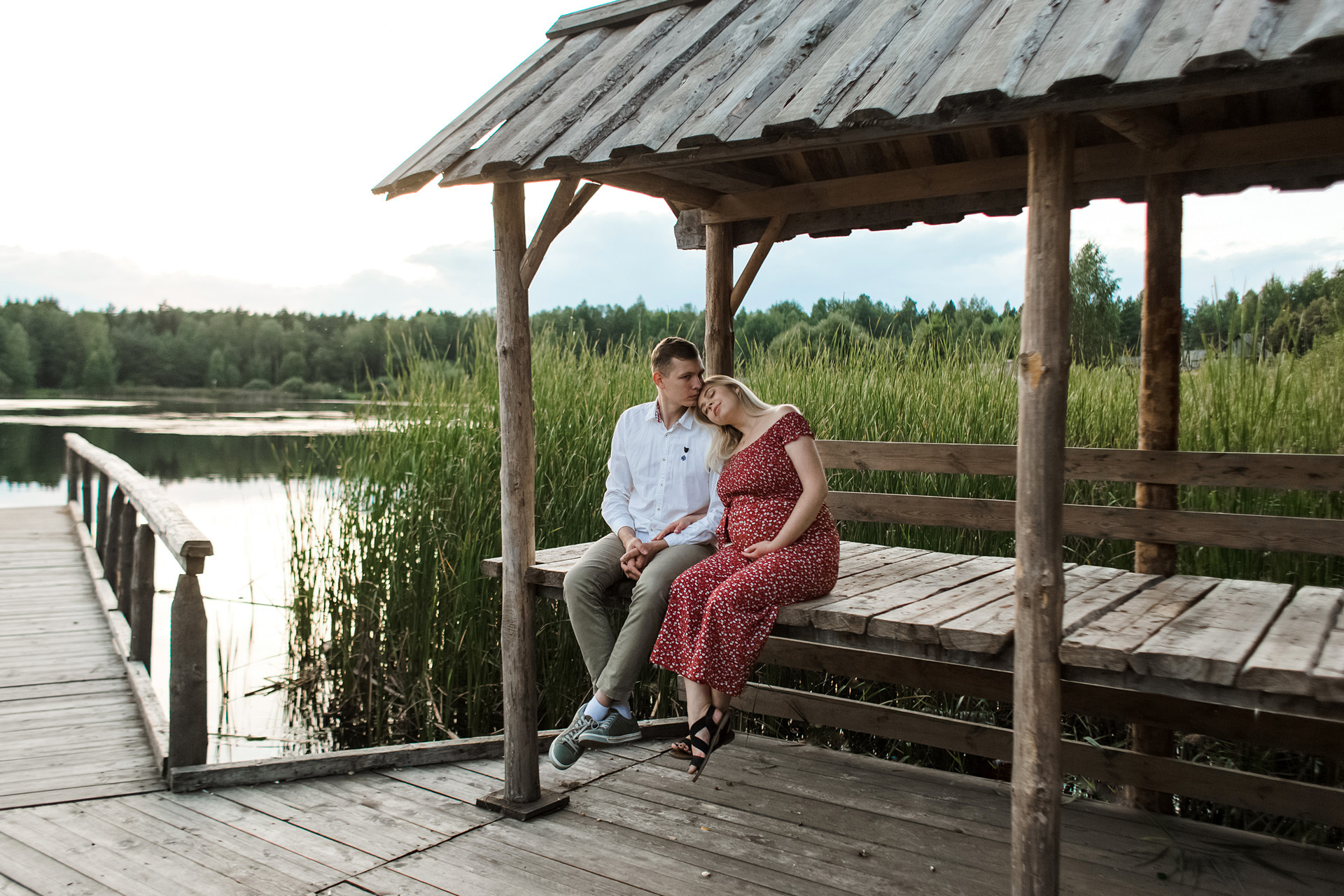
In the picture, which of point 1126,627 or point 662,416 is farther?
point 662,416

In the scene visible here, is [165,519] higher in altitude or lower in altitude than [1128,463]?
lower

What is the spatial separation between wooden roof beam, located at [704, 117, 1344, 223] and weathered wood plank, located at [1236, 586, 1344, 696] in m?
1.45

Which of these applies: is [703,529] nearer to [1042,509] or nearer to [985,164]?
[1042,509]

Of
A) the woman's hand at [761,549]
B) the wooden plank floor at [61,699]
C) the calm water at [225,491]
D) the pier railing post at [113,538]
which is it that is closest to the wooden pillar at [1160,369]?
the woman's hand at [761,549]

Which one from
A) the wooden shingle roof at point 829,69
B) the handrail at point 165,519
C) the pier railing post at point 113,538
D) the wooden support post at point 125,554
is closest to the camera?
the wooden shingle roof at point 829,69

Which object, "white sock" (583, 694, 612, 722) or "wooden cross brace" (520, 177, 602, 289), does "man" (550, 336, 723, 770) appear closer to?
"white sock" (583, 694, 612, 722)

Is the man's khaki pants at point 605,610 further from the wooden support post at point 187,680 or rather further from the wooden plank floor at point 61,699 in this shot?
the wooden plank floor at point 61,699

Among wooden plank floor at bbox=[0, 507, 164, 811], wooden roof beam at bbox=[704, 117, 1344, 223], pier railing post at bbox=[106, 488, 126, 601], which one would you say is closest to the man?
wooden roof beam at bbox=[704, 117, 1344, 223]

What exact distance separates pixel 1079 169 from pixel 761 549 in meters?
1.86

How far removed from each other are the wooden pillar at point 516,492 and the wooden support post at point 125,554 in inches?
149

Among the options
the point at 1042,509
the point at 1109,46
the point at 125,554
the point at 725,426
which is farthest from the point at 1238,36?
the point at 125,554

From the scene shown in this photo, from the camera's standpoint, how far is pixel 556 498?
200 inches

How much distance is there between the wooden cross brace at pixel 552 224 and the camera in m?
3.09

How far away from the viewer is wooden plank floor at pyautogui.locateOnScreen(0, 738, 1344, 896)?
2.69m
